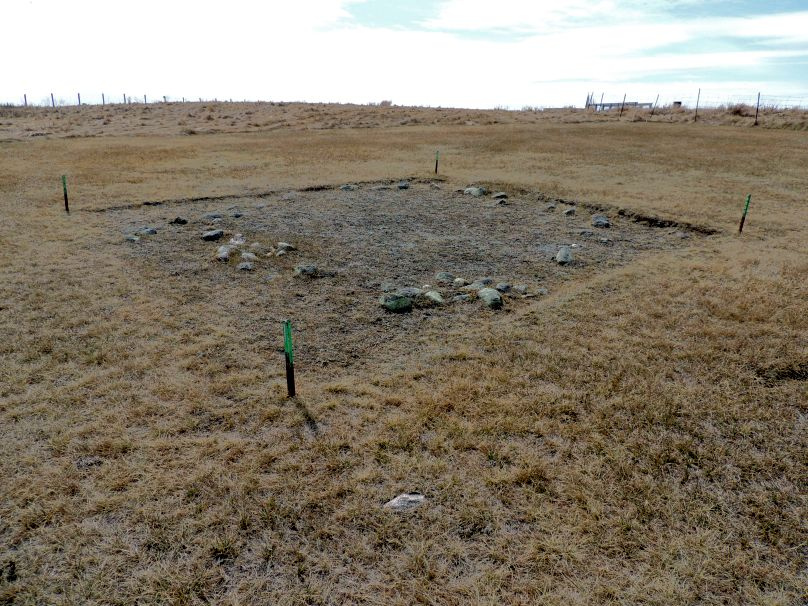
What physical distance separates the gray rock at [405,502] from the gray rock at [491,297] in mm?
3396

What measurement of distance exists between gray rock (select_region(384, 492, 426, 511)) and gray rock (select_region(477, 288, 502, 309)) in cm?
340

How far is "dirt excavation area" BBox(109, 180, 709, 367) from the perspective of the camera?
616 centimetres

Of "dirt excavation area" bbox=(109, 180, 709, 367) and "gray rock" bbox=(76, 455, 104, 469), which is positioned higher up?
"dirt excavation area" bbox=(109, 180, 709, 367)

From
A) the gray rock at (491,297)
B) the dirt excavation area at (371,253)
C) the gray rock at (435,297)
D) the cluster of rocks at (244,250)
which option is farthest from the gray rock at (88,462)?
the gray rock at (491,297)

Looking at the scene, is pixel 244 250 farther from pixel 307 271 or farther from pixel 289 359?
pixel 289 359

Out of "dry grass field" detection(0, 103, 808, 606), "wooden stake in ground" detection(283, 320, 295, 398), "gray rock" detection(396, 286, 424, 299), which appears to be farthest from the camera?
"gray rock" detection(396, 286, 424, 299)

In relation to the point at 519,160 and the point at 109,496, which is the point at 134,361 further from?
the point at 519,160

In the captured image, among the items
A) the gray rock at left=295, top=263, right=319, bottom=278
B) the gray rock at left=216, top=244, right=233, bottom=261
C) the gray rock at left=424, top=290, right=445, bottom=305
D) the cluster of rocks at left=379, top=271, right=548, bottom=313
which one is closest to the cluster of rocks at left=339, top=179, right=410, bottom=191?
the gray rock at left=216, top=244, right=233, bottom=261

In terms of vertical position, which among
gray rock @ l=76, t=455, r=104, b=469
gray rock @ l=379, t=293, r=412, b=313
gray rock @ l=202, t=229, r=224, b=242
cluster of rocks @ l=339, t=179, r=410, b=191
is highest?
Result: cluster of rocks @ l=339, t=179, r=410, b=191

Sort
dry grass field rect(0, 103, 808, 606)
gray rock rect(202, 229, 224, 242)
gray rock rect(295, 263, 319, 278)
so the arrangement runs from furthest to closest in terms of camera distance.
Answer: gray rock rect(202, 229, 224, 242) → gray rock rect(295, 263, 319, 278) → dry grass field rect(0, 103, 808, 606)

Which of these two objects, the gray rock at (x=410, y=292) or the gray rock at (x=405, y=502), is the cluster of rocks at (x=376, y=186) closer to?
the gray rock at (x=410, y=292)

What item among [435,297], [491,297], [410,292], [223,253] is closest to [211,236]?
[223,253]

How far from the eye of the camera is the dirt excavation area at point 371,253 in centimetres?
616

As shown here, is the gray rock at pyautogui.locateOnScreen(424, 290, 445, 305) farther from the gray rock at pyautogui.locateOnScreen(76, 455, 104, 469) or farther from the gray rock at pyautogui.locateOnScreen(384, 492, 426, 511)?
the gray rock at pyautogui.locateOnScreen(76, 455, 104, 469)
